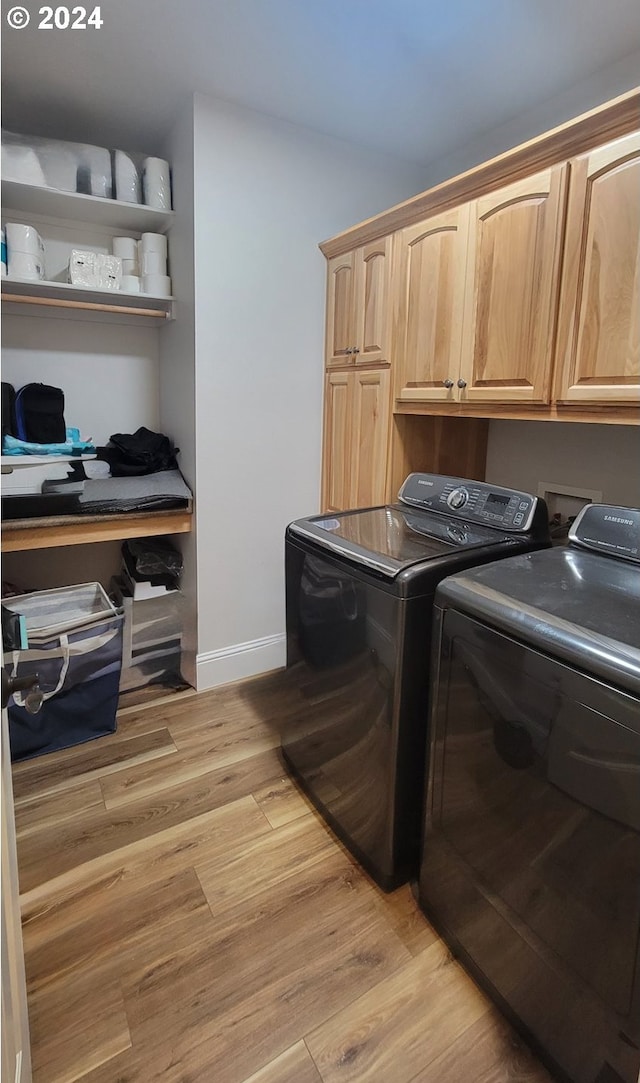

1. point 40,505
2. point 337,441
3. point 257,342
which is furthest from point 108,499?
point 337,441

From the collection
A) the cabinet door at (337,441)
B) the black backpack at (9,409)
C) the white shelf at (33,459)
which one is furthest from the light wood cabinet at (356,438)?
the black backpack at (9,409)

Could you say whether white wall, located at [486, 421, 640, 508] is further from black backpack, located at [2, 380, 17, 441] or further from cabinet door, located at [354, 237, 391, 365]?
black backpack, located at [2, 380, 17, 441]

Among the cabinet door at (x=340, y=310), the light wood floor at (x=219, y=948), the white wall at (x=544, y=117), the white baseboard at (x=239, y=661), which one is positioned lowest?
the light wood floor at (x=219, y=948)

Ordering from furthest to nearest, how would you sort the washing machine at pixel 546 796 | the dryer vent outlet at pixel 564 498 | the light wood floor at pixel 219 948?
the dryer vent outlet at pixel 564 498
the light wood floor at pixel 219 948
the washing machine at pixel 546 796

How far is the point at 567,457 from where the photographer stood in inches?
82.7

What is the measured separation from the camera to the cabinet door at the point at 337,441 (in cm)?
251

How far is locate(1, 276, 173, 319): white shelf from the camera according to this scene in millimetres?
2242

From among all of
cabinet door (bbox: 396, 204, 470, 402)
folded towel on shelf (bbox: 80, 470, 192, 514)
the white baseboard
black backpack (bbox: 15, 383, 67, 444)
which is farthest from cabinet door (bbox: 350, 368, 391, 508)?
black backpack (bbox: 15, 383, 67, 444)

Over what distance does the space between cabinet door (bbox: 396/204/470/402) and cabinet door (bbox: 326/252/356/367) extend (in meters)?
0.33

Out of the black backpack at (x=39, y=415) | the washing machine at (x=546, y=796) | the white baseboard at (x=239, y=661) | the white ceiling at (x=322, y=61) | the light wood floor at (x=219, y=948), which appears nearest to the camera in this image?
the washing machine at (x=546, y=796)

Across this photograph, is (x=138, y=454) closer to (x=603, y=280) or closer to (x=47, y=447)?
(x=47, y=447)

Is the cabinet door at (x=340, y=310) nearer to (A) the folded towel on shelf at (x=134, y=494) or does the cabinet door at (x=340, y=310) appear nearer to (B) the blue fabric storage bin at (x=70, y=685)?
(A) the folded towel on shelf at (x=134, y=494)

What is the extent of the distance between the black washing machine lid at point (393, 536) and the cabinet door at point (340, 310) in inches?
32.4

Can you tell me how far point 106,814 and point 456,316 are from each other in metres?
2.05
